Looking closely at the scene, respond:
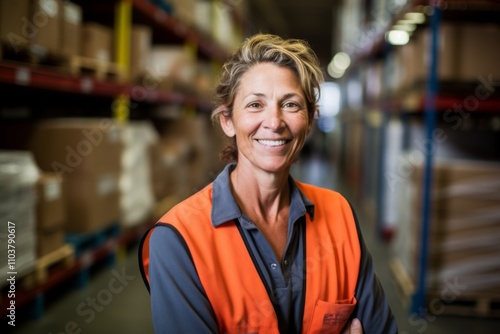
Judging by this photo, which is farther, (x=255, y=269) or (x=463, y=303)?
(x=463, y=303)

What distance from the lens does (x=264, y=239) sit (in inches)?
70.9

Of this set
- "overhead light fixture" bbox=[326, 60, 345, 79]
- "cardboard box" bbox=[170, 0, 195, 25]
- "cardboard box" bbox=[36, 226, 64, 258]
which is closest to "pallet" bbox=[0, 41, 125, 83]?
"cardboard box" bbox=[36, 226, 64, 258]

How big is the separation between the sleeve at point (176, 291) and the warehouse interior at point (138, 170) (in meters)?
1.01

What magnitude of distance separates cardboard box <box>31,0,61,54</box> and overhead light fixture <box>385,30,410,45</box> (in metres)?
3.55

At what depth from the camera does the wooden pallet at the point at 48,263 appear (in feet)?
11.5

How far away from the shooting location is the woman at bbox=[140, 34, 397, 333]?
1.67m

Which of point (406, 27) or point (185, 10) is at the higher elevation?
point (185, 10)

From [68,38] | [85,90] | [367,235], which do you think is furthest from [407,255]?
[68,38]

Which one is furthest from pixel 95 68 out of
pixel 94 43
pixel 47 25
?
pixel 47 25

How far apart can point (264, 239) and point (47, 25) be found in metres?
2.72

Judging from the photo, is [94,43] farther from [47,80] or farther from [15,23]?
[15,23]

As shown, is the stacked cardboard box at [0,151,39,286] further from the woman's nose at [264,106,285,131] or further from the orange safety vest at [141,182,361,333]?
the woman's nose at [264,106,285,131]

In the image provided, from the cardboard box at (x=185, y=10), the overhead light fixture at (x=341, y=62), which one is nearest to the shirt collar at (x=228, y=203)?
the cardboard box at (x=185, y=10)

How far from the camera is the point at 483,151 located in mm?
5410
